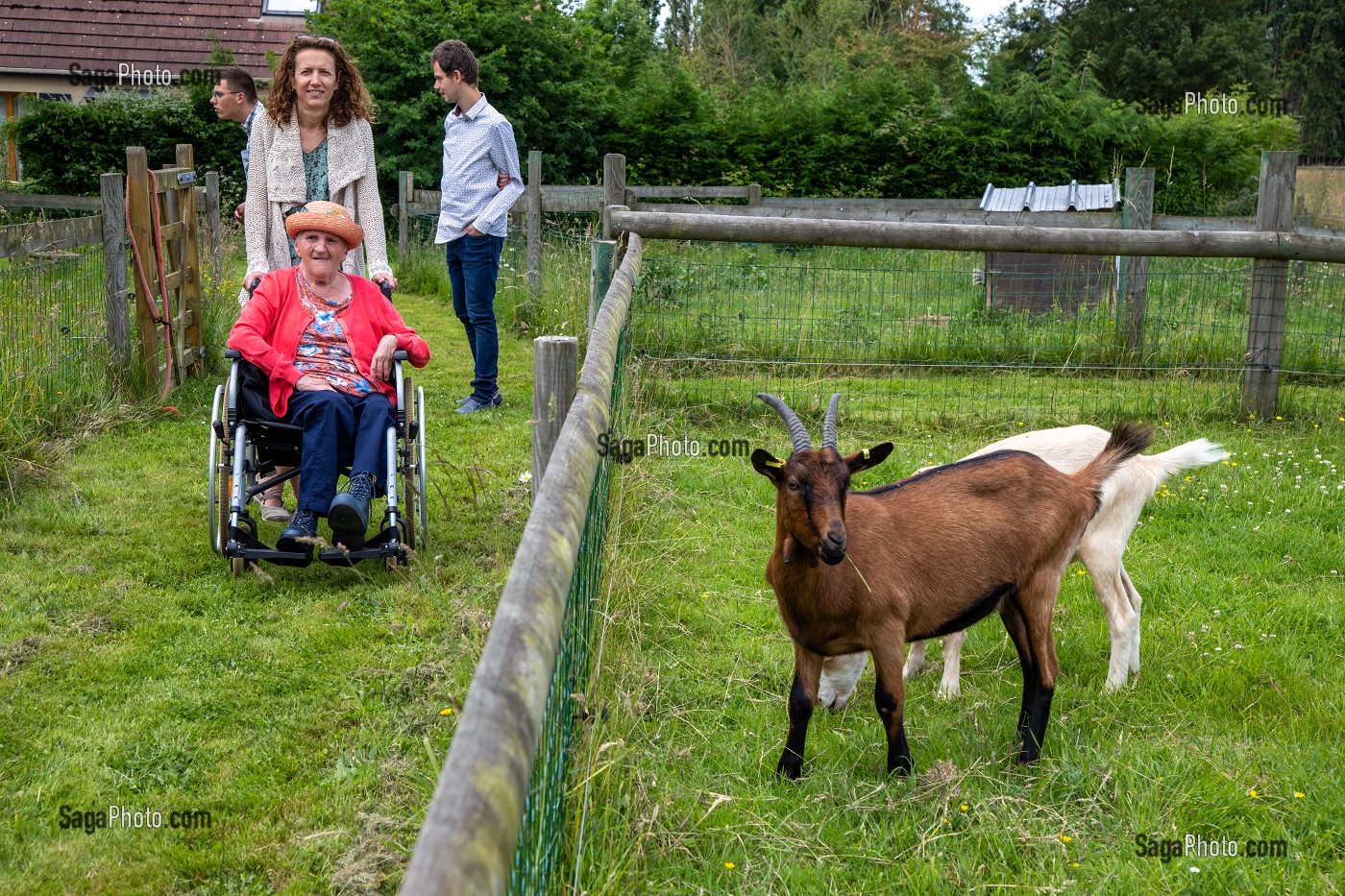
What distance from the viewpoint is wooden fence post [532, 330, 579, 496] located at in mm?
3484

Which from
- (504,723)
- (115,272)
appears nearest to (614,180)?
(115,272)

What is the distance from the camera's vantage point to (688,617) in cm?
490

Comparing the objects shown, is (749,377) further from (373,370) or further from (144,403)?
(144,403)

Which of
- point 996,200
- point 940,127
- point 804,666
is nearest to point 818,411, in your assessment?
point 804,666

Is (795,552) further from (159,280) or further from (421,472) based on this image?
(159,280)

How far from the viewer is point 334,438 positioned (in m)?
5.31

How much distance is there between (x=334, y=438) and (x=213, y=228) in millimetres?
7786

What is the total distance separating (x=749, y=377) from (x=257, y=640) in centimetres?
457

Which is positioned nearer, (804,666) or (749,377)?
(804,666)

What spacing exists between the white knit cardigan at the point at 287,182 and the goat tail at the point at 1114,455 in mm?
3555

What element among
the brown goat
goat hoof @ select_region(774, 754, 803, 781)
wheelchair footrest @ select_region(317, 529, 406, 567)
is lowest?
goat hoof @ select_region(774, 754, 803, 781)

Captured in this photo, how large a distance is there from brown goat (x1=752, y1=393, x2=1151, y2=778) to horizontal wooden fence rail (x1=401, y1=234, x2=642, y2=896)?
3.47ft

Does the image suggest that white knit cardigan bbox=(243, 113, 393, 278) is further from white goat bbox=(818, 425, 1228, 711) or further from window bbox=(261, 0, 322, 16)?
window bbox=(261, 0, 322, 16)

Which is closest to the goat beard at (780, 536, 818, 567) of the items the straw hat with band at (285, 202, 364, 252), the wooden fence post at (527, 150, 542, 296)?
the straw hat with band at (285, 202, 364, 252)
